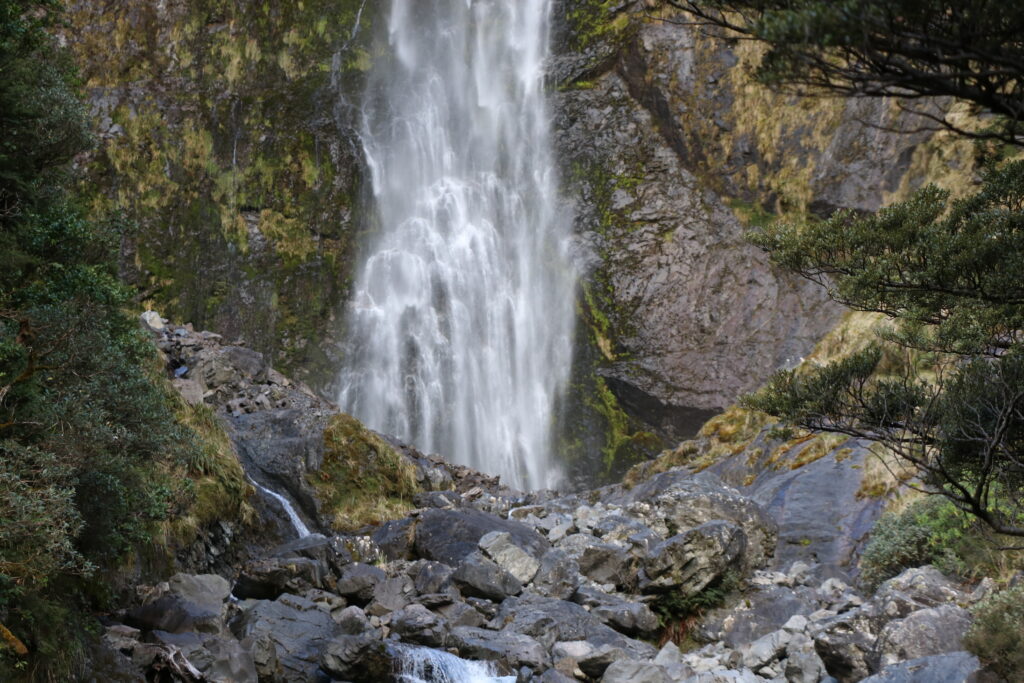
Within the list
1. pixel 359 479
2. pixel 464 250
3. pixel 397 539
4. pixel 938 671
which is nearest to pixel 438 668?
pixel 397 539

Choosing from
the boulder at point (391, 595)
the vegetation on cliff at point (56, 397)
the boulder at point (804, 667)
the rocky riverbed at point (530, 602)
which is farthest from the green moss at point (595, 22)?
the boulder at point (804, 667)

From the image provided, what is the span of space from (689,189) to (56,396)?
30807 millimetres

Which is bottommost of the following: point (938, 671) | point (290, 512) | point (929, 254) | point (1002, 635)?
point (938, 671)

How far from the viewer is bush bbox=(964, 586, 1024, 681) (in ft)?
22.1

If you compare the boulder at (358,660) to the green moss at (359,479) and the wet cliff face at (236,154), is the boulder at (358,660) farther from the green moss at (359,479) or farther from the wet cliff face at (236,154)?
the wet cliff face at (236,154)

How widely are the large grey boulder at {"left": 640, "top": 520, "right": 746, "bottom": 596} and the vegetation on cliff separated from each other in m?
7.33

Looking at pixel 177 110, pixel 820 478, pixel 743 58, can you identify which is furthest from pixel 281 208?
pixel 820 478

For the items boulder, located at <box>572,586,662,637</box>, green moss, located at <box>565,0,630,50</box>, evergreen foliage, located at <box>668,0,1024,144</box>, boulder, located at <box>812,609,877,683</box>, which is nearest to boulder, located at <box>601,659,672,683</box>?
boulder, located at <box>812,609,877,683</box>

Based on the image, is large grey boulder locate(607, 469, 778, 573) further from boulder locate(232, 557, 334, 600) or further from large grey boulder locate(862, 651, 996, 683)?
boulder locate(232, 557, 334, 600)

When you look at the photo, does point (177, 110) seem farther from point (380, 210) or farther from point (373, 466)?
point (373, 466)

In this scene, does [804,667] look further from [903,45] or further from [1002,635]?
[903,45]

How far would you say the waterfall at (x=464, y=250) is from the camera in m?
32.6

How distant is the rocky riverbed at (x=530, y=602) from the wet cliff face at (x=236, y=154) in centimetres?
1917

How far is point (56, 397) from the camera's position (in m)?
7.11
